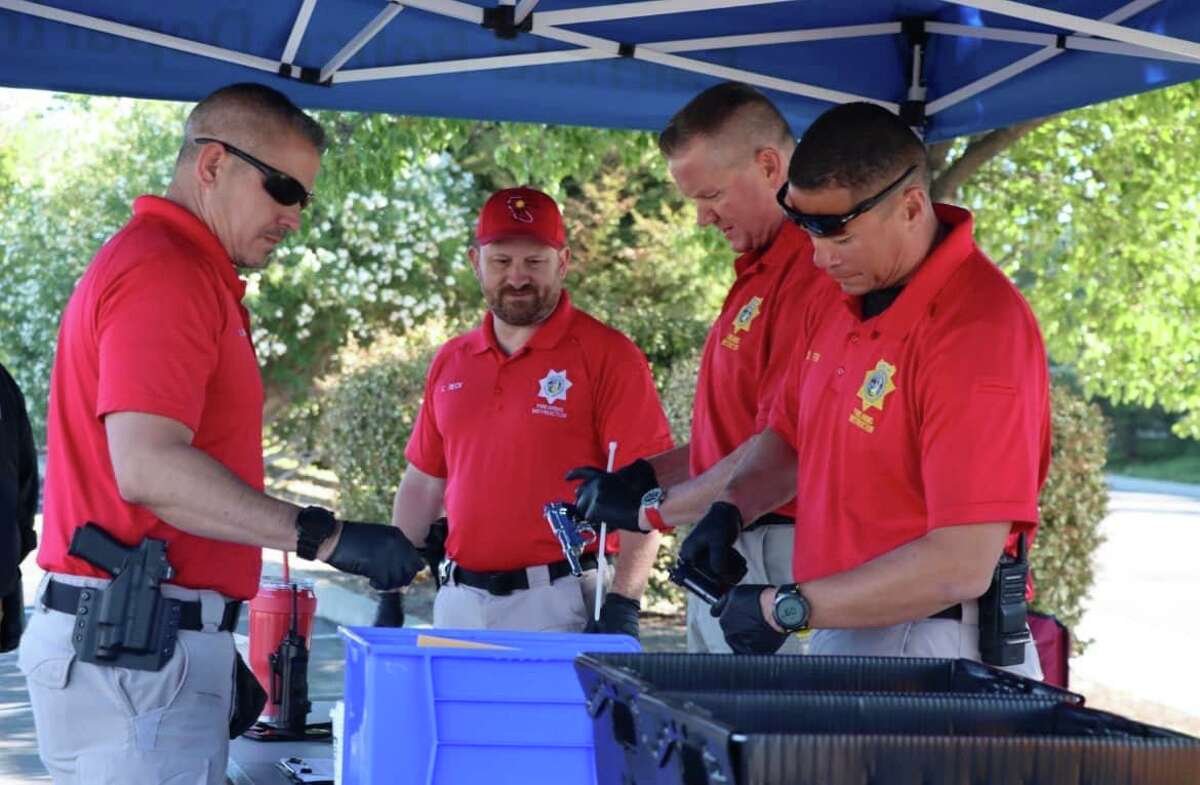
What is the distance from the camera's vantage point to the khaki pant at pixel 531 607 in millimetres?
5074

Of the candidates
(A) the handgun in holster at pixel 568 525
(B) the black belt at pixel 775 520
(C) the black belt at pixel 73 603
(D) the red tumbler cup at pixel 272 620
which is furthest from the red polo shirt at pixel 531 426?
(C) the black belt at pixel 73 603

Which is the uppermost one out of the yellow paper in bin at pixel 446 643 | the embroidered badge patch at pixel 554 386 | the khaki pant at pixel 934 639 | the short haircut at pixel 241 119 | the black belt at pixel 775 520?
the short haircut at pixel 241 119

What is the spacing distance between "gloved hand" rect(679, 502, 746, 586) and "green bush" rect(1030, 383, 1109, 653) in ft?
18.7

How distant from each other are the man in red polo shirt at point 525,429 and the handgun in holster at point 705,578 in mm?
1309

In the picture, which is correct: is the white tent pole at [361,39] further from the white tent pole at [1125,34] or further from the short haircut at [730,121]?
the white tent pole at [1125,34]

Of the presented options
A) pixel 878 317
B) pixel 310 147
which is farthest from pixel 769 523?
pixel 310 147

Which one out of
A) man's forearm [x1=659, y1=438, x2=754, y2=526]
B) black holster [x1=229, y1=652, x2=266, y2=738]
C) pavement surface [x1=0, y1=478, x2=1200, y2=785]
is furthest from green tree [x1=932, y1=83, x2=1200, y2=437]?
black holster [x1=229, y1=652, x2=266, y2=738]

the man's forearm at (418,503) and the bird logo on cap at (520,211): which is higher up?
the bird logo on cap at (520,211)

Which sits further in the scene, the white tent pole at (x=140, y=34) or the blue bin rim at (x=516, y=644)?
the white tent pole at (x=140, y=34)

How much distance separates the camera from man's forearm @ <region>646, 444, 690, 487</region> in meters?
4.84

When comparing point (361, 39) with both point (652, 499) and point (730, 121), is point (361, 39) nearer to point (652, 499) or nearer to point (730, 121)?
point (730, 121)

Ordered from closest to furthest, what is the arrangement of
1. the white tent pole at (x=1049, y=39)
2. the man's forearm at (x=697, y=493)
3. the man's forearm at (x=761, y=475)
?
the man's forearm at (x=761, y=475) < the man's forearm at (x=697, y=493) < the white tent pole at (x=1049, y=39)

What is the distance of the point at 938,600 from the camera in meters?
3.10

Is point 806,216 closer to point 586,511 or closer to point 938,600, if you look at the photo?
point 938,600
